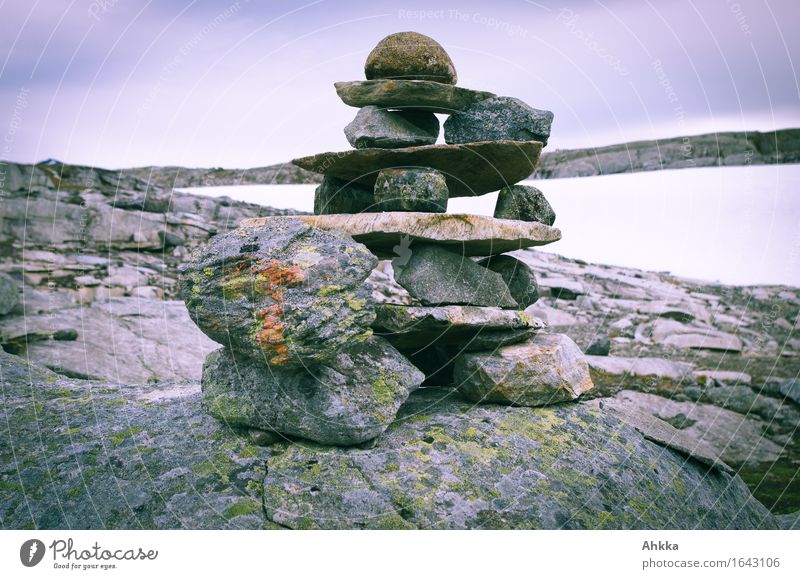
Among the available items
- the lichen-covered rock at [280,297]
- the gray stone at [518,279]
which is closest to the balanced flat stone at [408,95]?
the gray stone at [518,279]

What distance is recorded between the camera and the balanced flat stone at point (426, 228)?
7551 mm

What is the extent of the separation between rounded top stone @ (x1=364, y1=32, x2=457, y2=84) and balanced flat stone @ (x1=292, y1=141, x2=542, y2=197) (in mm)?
1104

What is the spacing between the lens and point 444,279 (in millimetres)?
7938

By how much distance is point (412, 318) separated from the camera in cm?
733

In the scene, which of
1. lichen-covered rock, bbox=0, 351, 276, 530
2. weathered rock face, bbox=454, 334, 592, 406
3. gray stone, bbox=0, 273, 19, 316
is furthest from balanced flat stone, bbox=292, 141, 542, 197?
gray stone, bbox=0, 273, 19, 316

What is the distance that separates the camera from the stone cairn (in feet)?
20.8

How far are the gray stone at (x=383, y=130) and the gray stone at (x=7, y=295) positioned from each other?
30.4ft

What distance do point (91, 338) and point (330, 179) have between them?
688 centimetres

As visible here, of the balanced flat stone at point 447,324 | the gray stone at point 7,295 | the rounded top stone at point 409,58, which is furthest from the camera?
the gray stone at point 7,295

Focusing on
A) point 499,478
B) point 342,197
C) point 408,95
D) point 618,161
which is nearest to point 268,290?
point 342,197

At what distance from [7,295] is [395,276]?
967 cm

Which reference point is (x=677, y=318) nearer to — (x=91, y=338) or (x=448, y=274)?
(x=448, y=274)

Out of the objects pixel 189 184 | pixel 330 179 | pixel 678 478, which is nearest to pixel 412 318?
pixel 330 179

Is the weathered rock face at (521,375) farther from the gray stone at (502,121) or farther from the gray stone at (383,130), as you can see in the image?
the gray stone at (383,130)
